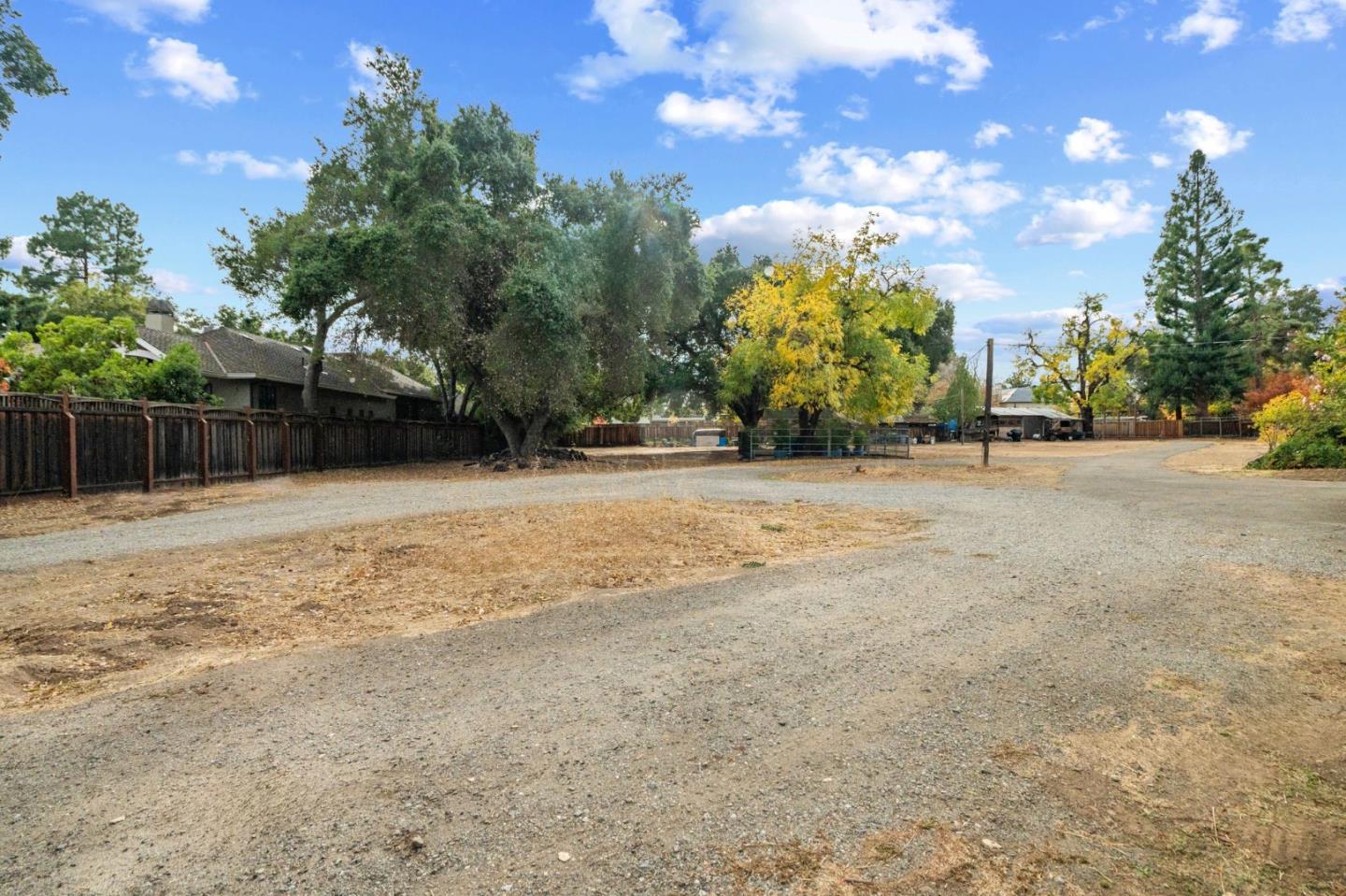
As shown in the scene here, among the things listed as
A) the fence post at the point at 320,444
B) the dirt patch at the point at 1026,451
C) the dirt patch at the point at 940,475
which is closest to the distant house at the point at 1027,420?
the dirt patch at the point at 1026,451

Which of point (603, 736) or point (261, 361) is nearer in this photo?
point (603, 736)

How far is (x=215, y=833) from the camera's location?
258 cm

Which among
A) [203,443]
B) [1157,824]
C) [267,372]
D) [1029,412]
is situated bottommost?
[1157,824]

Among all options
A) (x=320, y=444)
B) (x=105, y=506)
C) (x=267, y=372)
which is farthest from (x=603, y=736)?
(x=267, y=372)

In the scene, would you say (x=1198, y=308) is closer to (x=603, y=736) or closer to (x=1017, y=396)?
(x=1017, y=396)

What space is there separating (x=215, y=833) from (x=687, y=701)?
2.09 m

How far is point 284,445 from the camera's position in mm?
19000

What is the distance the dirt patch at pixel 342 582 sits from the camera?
4.64 m

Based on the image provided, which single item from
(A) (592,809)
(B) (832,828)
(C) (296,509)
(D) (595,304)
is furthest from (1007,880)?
(D) (595,304)

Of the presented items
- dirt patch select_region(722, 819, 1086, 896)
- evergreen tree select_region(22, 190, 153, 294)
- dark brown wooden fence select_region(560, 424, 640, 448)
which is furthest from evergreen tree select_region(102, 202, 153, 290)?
dirt patch select_region(722, 819, 1086, 896)

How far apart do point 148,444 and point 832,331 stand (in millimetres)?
22618

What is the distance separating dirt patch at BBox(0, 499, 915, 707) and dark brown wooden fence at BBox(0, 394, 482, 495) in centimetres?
668

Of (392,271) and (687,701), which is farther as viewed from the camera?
(392,271)

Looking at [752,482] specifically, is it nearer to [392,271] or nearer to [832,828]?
[392,271]
